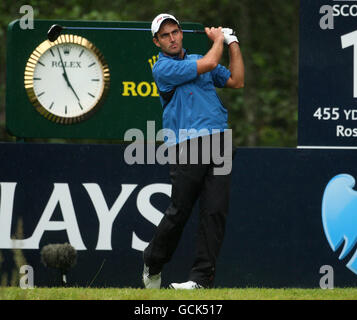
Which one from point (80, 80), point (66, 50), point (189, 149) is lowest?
point (189, 149)

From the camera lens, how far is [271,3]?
17422 millimetres

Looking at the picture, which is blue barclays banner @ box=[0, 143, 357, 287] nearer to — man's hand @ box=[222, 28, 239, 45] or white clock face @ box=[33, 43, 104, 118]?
white clock face @ box=[33, 43, 104, 118]

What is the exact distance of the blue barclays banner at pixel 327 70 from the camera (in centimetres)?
713

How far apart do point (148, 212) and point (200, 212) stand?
2.27 ft

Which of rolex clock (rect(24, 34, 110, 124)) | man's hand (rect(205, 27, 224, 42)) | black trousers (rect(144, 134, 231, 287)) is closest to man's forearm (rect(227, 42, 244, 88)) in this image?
man's hand (rect(205, 27, 224, 42))

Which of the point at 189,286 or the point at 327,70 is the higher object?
the point at 327,70

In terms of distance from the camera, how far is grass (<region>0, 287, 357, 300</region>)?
19.2 feet

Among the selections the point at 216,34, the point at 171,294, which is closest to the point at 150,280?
the point at 171,294

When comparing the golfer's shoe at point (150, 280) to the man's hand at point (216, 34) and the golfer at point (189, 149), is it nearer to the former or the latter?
the golfer at point (189, 149)

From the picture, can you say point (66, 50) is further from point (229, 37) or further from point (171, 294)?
point (171, 294)

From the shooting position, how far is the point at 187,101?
6469 mm

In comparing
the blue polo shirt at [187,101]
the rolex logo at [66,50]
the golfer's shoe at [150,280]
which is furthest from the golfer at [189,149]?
the rolex logo at [66,50]

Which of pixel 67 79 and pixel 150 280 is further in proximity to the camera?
pixel 67 79

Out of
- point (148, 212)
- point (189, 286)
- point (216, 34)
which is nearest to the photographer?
point (189, 286)
